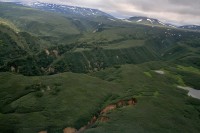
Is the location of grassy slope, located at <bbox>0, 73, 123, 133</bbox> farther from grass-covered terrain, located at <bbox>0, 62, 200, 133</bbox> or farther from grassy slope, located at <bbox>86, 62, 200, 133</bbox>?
grassy slope, located at <bbox>86, 62, 200, 133</bbox>

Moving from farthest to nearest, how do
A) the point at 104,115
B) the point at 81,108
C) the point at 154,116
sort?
1. the point at 81,108
2. the point at 154,116
3. the point at 104,115

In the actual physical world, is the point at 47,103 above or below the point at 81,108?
below

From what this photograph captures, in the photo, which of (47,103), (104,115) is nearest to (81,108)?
(47,103)

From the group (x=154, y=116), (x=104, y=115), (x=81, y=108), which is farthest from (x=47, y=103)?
(x=154, y=116)

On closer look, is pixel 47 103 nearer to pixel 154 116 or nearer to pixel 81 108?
pixel 81 108

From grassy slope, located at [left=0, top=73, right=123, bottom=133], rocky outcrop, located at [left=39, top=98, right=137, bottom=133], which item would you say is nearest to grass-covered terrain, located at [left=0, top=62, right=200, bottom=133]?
grassy slope, located at [left=0, top=73, right=123, bottom=133]

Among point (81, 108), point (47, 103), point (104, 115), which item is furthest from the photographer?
point (47, 103)

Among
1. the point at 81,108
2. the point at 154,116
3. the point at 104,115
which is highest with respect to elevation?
the point at 104,115

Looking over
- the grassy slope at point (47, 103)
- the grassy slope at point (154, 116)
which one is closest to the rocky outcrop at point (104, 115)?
the grassy slope at point (47, 103)

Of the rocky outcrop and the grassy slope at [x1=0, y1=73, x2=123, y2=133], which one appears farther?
the grassy slope at [x1=0, y1=73, x2=123, y2=133]

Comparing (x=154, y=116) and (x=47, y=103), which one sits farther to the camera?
(x=47, y=103)

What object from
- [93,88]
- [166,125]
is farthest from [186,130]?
[93,88]
